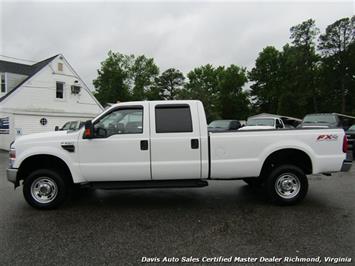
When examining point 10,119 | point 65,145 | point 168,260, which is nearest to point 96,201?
point 65,145

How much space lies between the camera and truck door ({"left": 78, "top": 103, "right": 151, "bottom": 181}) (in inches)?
184

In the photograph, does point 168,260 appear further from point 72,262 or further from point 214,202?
point 214,202

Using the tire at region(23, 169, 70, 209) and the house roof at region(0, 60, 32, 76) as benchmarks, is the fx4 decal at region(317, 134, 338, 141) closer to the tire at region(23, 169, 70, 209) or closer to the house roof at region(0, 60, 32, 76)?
the tire at region(23, 169, 70, 209)

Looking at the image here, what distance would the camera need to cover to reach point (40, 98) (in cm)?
2027

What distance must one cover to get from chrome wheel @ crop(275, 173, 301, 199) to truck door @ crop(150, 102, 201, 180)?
157 centimetres

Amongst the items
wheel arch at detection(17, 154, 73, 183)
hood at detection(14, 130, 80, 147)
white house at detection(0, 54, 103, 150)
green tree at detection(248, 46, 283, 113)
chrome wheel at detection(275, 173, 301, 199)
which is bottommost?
chrome wheel at detection(275, 173, 301, 199)

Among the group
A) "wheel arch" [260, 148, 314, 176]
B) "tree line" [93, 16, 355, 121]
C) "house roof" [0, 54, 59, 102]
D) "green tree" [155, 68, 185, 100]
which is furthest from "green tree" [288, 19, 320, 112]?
"wheel arch" [260, 148, 314, 176]

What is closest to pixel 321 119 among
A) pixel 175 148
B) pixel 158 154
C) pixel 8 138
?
pixel 175 148

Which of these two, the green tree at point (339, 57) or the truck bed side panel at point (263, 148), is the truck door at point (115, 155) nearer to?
the truck bed side panel at point (263, 148)

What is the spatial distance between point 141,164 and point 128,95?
51.3 meters

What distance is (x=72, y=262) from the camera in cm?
306

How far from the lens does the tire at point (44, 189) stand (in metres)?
4.76

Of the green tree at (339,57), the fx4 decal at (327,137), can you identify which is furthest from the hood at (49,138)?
the green tree at (339,57)

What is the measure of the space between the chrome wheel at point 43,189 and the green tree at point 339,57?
151ft
